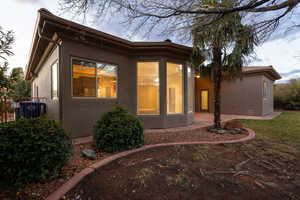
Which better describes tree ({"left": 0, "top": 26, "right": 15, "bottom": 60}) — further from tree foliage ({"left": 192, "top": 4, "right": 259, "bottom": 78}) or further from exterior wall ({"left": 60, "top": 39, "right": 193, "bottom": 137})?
tree foliage ({"left": 192, "top": 4, "right": 259, "bottom": 78})

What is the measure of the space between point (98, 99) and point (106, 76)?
985mm

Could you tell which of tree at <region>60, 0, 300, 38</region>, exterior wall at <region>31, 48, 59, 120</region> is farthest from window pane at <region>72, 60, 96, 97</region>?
tree at <region>60, 0, 300, 38</region>

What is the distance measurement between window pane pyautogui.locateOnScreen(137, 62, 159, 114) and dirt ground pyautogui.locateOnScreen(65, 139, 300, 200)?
3079mm

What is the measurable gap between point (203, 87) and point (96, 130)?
1246 cm

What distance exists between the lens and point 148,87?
690 cm

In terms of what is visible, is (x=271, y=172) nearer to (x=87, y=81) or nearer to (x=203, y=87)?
(x=87, y=81)

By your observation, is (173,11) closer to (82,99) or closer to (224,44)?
(224,44)

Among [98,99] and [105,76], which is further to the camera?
[105,76]

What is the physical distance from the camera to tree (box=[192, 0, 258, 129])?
3.61 meters

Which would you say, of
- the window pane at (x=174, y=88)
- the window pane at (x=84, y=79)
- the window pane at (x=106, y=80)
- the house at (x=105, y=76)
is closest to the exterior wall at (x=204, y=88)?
the house at (x=105, y=76)

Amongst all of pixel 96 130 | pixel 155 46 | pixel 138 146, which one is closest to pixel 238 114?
pixel 155 46

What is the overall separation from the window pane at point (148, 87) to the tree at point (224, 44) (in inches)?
72.7

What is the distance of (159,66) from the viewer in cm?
666

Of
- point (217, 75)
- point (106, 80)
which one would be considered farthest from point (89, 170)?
point (217, 75)
